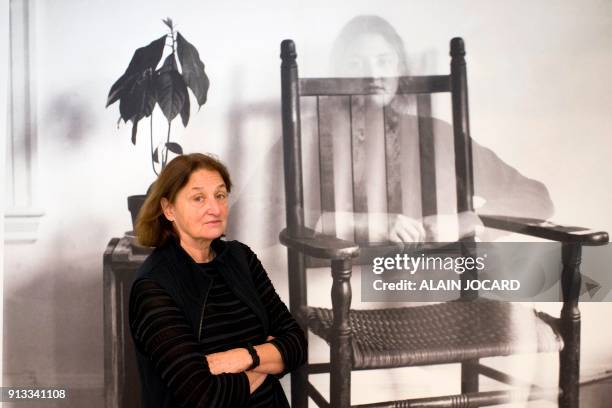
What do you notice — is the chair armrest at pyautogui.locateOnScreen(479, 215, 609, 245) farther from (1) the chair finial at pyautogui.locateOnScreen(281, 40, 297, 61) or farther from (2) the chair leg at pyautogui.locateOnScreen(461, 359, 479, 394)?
(1) the chair finial at pyautogui.locateOnScreen(281, 40, 297, 61)

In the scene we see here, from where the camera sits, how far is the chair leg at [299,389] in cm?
195

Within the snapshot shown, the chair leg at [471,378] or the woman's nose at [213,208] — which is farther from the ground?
the woman's nose at [213,208]

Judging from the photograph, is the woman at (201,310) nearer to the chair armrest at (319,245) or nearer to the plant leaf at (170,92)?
the chair armrest at (319,245)

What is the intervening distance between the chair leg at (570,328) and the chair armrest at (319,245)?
70 centimetres

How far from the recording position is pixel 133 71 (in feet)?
6.40

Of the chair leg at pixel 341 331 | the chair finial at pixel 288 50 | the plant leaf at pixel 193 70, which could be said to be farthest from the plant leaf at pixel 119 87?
the chair leg at pixel 341 331

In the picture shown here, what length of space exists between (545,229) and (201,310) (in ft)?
3.80

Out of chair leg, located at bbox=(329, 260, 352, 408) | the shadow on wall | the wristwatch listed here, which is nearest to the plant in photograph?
the shadow on wall

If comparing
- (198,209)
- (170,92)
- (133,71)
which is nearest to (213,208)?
(198,209)

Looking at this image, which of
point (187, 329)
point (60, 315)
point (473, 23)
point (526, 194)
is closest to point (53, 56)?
point (60, 315)

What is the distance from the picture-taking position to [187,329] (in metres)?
1.32

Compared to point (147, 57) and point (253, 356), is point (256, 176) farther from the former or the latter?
point (253, 356)

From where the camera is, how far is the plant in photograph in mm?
1945

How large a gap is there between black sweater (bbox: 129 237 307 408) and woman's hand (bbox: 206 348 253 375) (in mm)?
Result: 26
